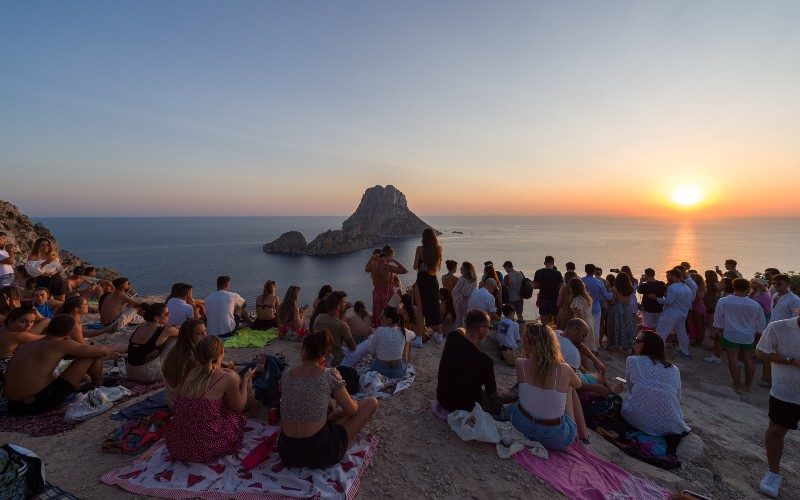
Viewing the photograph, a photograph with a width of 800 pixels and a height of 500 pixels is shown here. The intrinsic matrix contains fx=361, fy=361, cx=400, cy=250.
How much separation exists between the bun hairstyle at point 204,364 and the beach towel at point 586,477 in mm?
4011

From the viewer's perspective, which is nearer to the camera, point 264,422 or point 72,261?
point 264,422

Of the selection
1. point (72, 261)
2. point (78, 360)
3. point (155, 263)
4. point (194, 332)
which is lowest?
point (155, 263)

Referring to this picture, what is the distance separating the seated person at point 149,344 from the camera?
21.5ft

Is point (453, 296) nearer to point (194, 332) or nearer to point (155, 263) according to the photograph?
point (194, 332)

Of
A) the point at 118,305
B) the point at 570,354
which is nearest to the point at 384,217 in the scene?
the point at 118,305

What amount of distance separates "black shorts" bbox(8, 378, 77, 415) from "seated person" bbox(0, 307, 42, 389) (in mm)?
1000

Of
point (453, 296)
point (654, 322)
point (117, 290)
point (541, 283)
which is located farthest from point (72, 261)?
point (654, 322)

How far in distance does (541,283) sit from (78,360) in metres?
11.0

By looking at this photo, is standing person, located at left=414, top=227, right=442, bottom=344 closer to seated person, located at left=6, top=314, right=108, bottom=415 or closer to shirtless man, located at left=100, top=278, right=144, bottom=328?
seated person, located at left=6, top=314, right=108, bottom=415

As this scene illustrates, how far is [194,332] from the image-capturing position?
4918mm

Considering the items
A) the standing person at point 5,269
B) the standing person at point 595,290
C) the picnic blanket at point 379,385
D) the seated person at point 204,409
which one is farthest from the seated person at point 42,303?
the standing person at point 595,290

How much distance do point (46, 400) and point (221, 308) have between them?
4.13 metres

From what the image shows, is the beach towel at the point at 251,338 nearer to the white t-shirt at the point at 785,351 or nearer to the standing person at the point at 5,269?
the standing person at the point at 5,269

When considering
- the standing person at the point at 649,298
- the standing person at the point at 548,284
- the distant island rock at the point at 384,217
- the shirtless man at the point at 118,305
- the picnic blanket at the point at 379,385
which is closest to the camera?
the picnic blanket at the point at 379,385
